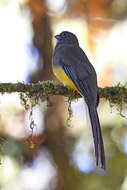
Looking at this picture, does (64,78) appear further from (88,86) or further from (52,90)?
(52,90)

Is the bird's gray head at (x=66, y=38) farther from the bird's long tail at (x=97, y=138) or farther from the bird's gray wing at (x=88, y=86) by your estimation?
the bird's long tail at (x=97, y=138)

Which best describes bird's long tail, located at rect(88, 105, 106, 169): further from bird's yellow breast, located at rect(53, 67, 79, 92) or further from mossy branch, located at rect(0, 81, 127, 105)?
bird's yellow breast, located at rect(53, 67, 79, 92)

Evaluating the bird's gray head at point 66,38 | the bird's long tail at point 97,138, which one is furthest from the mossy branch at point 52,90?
the bird's gray head at point 66,38

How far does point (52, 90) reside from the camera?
4.49 metres

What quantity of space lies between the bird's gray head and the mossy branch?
1.56 metres

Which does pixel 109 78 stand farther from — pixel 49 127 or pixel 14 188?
pixel 14 188

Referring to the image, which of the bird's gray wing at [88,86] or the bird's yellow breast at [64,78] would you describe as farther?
the bird's yellow breast at [64,78]

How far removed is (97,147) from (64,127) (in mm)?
1746

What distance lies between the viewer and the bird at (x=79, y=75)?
14.9 feet

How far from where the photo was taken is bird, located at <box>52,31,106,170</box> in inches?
179

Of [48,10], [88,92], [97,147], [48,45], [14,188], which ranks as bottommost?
[14,188]

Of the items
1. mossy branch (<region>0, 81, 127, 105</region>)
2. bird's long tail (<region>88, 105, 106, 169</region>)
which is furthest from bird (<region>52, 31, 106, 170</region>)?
mossy branch (<region>0, 81, 127, 105</region>)

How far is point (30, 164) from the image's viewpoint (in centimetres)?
596

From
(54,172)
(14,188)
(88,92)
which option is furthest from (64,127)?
(88,92)
